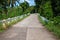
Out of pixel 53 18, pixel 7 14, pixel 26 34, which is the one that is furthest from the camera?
pixel 7 14

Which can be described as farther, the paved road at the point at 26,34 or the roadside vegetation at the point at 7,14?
the roadside vegetation at the point at 7,14

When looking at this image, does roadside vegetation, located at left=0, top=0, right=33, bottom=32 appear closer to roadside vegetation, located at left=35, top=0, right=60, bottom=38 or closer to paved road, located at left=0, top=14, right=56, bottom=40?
paved road, located at left=0, top=14, right=56, bottom=40

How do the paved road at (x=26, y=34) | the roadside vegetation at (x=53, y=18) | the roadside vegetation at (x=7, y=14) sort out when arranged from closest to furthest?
the paved road at (x=26, y=34) → the roadside vegetation at (x=53, y=18) → the roadside vegetation at (x=7, y=14)

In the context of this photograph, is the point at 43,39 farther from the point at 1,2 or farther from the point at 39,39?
the point at 1,2

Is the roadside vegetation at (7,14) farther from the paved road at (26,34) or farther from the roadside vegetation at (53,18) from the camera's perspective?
the roadside vegetation at (53,18)

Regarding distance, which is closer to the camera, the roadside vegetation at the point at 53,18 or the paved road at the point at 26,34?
the paved road at the point at 26,34

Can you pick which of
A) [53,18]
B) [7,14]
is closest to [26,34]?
[53,18]

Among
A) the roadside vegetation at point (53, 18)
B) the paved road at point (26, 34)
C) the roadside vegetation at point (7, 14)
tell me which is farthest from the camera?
the roadside vegetation at point (7, 14)

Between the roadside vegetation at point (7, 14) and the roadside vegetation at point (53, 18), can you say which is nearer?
the roadside vegetation at point (53, 18)

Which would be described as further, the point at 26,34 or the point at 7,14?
the point at 7,14

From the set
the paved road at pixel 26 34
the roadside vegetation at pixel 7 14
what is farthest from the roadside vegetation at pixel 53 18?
the roadside vegetation at pixel 7 14

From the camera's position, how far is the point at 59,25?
16.5 meters

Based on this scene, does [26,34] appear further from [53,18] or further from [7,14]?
[7,14]

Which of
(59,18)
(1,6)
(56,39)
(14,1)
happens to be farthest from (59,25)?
(14,1)
